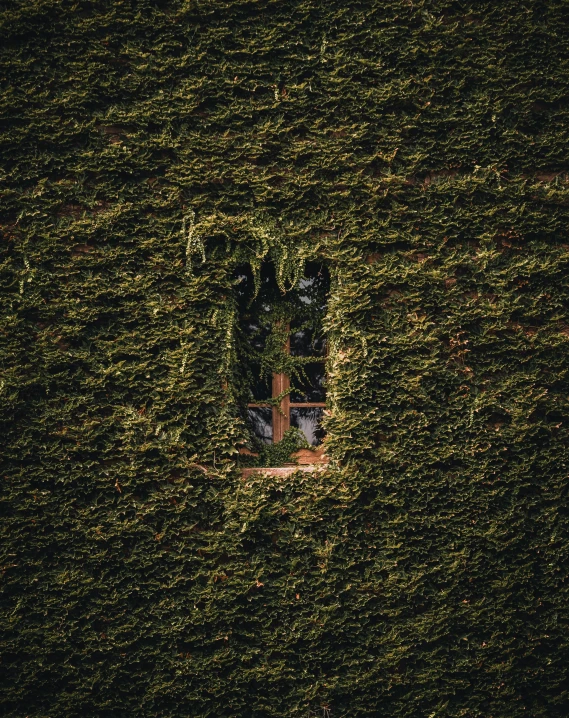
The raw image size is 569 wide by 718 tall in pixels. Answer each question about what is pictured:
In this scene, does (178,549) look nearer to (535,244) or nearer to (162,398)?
(162,398)

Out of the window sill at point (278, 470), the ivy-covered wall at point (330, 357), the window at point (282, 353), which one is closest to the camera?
the ivy-covered wall at point (330, 357)

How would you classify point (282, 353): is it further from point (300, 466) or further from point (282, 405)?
point (300, 466)

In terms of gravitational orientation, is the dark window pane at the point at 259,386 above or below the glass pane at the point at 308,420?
above

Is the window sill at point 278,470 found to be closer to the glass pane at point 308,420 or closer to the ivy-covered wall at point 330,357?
the ivy-covered wall at point 330,357

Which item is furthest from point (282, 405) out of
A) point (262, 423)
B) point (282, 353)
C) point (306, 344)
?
point (306, 344)

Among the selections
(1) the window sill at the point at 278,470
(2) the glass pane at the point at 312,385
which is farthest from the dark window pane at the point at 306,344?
(1) the window sill at the point at 278,470

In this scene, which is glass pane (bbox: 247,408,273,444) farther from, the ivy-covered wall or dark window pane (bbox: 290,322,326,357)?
dark window pane (bbox: 290,322,326,357)
